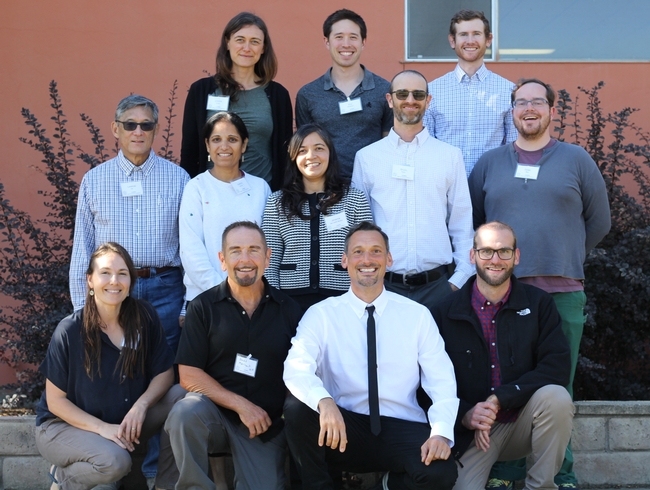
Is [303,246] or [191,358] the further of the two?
[303,246]

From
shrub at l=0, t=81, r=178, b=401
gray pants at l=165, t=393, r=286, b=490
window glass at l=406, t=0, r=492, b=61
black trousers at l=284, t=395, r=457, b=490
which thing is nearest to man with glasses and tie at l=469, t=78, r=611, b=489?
black trousers at l=284, t=395, r=457, b=490

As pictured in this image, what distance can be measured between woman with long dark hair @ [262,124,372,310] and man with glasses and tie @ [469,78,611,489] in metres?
0.81

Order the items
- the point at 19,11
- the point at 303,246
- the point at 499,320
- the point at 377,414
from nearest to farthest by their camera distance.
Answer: the point at 377,414 → the point at 499,320 → the point at 303,246 → the point at 19,11

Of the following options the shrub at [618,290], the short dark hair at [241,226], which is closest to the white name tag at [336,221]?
the short dark hair at [241,226]

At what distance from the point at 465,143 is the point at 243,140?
1379 mm

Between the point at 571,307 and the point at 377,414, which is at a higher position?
the point at 571,307

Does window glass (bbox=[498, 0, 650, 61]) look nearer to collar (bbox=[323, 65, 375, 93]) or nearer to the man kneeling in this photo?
collar (bbox=[323, 65, 375, 93])

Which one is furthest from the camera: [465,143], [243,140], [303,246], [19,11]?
[19,11]

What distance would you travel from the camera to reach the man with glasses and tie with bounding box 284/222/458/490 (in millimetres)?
3467

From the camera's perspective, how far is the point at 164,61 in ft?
20.4

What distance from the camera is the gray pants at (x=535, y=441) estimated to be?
358 centimetres

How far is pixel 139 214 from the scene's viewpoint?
425 cm

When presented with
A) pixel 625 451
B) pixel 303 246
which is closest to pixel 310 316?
pixel 303 246

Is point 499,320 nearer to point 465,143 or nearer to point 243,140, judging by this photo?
point 465,143
